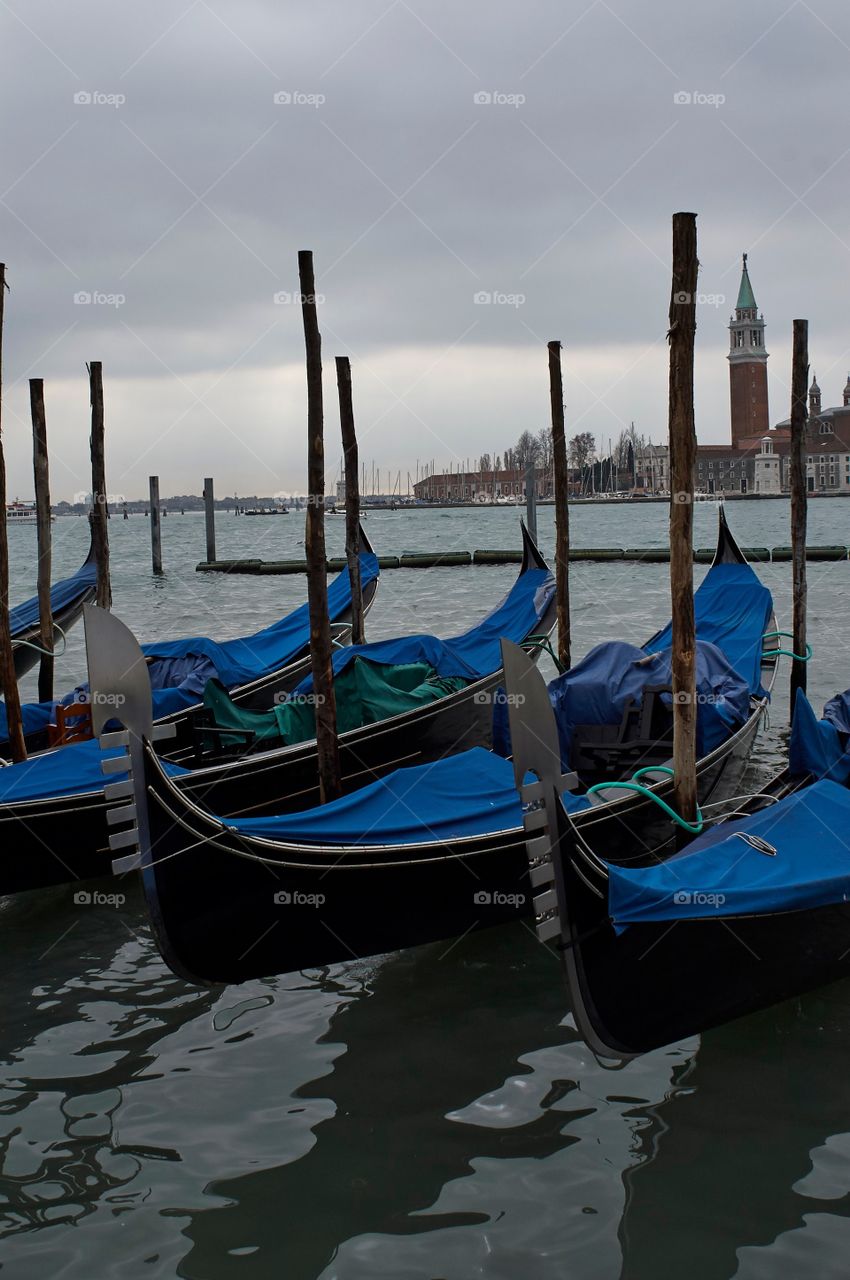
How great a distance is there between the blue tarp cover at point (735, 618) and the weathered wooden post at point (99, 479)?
4163 millimetres

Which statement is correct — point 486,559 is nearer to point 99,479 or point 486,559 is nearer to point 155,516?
point 155,516

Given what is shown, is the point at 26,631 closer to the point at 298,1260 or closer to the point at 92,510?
the point at 92,510

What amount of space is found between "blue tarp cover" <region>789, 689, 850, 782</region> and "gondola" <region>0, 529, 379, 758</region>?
10.0 ft

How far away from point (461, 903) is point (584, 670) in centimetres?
200

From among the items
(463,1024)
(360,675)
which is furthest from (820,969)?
(360,675)

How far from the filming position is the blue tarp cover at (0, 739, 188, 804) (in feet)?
16.5

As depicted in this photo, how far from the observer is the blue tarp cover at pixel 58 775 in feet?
16.5

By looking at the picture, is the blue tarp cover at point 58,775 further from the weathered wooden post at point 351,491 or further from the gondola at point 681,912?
the weathered wooden post at point 351,491

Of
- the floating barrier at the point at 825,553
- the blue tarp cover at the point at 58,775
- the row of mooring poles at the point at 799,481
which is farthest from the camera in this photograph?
the floating barrier at the point at 825,553

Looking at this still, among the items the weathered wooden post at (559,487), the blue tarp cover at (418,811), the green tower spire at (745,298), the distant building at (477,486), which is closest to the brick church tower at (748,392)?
the green tower spire at (745,298)

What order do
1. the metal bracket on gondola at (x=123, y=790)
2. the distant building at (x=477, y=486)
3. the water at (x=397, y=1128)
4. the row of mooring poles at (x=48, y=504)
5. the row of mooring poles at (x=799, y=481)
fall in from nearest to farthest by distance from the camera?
the water at (x=397, y=1128) < the metal bracket on gondola at (x=123, y=790) < the row of mooring poles at (x=799, y=481) < the row of mooring poles at (x=48, y=504) < the distant building at (x=477, y=486)

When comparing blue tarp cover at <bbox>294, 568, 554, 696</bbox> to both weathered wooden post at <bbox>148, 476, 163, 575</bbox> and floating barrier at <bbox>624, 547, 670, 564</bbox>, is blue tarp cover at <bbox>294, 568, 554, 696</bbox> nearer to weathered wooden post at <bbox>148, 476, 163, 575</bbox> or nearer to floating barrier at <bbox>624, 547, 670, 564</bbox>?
weathered wooden post at <bbox>148, 476, 163, 575</bbox>

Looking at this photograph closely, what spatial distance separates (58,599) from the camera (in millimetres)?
9406

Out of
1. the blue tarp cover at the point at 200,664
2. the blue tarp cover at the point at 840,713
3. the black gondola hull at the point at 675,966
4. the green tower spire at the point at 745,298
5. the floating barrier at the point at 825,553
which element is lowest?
the black gondola hull at the point at 675,966
